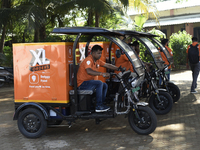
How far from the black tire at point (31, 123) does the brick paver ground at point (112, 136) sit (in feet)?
0.45

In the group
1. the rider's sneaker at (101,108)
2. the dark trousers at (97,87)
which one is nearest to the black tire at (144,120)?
the rider's sneaker at (101,108)

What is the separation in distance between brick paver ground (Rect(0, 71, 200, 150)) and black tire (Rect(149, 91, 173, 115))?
16 cm

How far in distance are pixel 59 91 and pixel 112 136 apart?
1.37m

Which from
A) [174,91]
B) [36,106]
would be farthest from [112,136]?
[174,91]

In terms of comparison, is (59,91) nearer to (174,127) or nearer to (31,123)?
(31,123)

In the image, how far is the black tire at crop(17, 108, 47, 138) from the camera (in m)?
5.70

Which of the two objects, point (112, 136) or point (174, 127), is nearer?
point (112, 136)

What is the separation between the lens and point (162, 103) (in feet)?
24.4

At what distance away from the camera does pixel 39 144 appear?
542cm

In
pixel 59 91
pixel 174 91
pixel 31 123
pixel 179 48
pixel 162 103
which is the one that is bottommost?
pixel 31 123

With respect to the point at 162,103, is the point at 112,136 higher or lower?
lower

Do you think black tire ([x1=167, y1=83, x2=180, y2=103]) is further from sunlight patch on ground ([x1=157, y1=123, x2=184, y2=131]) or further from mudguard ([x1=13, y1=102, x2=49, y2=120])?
mudguard ([x1=13, y1=102, x2=49, y2=120])

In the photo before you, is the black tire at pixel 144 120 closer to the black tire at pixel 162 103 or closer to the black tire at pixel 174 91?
the black tire at pixel 162 103

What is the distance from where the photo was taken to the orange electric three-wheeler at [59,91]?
555cm
